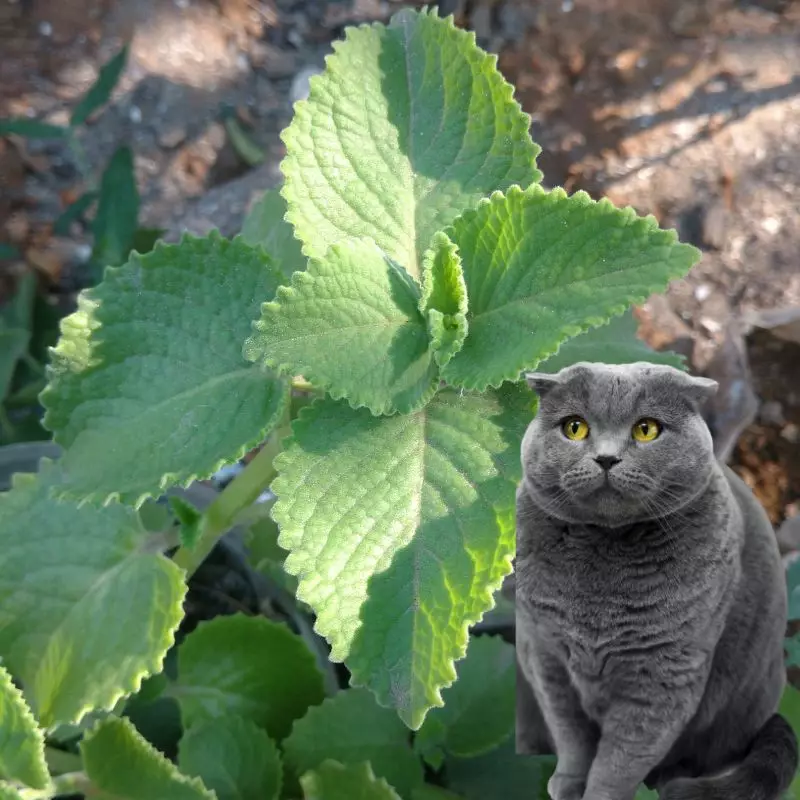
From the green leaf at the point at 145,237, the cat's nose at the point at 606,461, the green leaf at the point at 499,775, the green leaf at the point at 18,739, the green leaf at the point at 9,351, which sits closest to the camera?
the cat's nose at the point at 606,461

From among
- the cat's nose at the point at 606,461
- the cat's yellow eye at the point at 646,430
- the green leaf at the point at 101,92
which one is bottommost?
the cat's nose at the point at 606,461

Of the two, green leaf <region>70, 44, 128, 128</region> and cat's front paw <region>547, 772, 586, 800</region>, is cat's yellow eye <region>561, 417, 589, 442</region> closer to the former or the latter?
cat's front paw <region>547, 772, 586, 800</region>

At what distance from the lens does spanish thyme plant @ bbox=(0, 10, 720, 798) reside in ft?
1.47

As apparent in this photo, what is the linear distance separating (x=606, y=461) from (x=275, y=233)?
357mm

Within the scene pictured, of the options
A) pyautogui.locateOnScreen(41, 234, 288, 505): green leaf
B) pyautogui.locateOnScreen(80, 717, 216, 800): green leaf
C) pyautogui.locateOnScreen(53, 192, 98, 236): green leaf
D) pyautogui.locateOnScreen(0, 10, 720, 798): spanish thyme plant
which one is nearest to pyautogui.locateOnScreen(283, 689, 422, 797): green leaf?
pyautogui.locateOnScreen(0, 10, 720, 798): spanish thyme plant

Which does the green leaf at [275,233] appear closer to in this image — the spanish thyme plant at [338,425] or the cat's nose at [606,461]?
the spanish thyme plant at [338,425]

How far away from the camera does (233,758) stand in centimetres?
62

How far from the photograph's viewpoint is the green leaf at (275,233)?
2.14 feet

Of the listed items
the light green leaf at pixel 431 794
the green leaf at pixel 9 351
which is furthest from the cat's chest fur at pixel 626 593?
the green leaf at pixel 9 351

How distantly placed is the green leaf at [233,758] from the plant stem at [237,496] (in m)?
0.11

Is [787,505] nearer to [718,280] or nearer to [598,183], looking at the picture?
[718,280]

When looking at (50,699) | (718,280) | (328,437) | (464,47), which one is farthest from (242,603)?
(718,280)

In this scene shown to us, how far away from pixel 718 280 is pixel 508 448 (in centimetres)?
66

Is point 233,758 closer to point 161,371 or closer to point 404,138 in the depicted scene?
point 161,371
